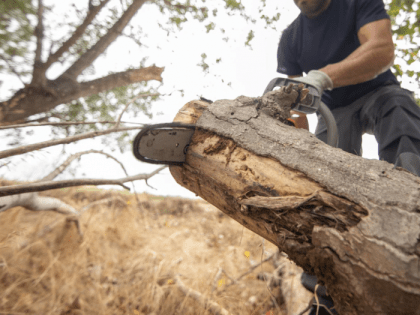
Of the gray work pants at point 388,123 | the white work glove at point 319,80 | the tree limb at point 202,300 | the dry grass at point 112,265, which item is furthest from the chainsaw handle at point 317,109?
the tree limb at point 202,300

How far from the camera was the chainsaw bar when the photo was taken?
36.2 inches

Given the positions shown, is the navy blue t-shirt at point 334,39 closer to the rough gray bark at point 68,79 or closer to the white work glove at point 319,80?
the white work glove at point 319,80

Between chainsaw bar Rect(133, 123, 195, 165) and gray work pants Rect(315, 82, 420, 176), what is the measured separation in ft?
3.59

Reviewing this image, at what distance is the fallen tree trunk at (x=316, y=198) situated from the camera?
53 cm

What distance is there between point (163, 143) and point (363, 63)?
1492 millimetres

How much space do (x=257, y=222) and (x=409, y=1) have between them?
3.27 meters

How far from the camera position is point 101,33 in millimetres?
3369

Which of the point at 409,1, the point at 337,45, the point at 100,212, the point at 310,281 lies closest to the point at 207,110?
the point at 310,281

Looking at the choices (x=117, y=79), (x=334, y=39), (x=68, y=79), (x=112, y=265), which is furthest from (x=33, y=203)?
(x=334, y=39)

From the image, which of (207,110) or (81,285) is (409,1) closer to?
(207,110)

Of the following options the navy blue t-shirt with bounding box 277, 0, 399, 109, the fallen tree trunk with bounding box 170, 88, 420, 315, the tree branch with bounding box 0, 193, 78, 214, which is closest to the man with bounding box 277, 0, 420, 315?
the navy blue t-shirt with bounding box 277, 0, 399, 109

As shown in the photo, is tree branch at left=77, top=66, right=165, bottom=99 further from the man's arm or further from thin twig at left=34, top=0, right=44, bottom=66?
the man's arm

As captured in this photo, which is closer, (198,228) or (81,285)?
(81,285)

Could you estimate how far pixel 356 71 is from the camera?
1477mm
